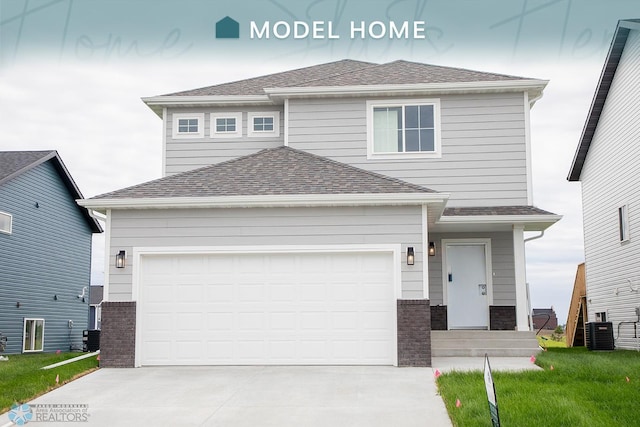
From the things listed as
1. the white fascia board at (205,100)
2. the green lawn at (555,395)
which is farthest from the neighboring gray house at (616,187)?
the white fascia board at (205,100)

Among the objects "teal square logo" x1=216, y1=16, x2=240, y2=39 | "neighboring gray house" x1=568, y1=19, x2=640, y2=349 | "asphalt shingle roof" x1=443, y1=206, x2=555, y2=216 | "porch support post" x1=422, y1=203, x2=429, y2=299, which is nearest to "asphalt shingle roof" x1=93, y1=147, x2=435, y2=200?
"porch support post" x1=422, y1=203, x2=429, y2=299

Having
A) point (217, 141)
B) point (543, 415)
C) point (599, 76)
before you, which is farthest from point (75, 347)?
point (543, 415)

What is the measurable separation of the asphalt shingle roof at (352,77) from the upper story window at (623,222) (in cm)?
471

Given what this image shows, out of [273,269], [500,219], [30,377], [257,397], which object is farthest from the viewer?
[500,219]

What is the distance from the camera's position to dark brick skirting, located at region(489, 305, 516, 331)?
57.3 feet

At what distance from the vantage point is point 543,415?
28.3 ft

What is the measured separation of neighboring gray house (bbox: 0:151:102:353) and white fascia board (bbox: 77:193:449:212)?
918cm

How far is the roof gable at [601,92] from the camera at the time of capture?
1846cm

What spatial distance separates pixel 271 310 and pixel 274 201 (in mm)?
1918

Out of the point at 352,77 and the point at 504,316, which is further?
the point at 352,77

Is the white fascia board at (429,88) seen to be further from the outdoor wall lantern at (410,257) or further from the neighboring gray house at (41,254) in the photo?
the neighboring gray house at (41,254)

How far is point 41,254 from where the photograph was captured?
24.3 meters

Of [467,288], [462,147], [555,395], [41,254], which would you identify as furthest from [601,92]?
[41,254]

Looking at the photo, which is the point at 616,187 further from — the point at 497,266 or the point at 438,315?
the point at 438,315
